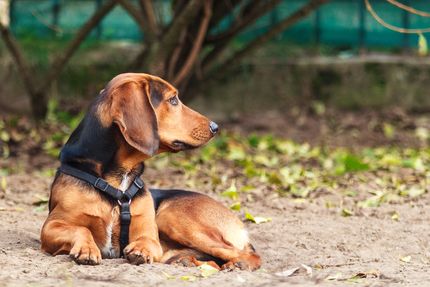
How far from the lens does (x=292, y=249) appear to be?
635 centimetres

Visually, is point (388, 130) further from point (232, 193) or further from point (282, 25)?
point (232, 193)

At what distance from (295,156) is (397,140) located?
6.12 feet

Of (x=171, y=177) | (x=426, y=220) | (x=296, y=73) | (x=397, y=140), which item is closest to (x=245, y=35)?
(x=296, y=73)

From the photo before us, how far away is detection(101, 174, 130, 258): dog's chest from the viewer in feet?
18.2

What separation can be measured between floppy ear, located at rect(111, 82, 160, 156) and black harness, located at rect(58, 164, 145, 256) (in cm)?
34

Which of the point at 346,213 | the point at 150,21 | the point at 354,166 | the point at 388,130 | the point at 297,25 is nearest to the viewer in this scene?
the point at 346,213

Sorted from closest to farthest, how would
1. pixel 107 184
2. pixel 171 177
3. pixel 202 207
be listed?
pixel 107 184
pixel 202 207
pixel 171 177

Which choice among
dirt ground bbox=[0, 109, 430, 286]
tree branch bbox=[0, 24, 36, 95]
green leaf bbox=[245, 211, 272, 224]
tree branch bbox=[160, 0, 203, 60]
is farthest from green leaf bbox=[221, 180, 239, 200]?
tree branch bbox=[0, 24, 36, 95]

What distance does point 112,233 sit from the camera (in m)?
5.61

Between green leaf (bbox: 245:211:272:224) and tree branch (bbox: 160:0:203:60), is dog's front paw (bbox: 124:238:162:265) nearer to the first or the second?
green leaf (bbox: 245:211:272:224)

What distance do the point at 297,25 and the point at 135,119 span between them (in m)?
8.26

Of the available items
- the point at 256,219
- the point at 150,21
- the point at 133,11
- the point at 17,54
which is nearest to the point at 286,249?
the point at 256,219

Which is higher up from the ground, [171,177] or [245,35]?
[245,35]

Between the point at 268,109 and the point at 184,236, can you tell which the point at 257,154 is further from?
the point at 184,236
